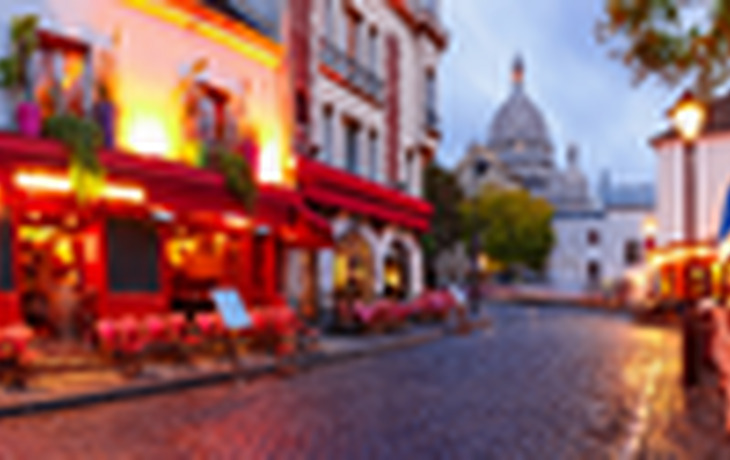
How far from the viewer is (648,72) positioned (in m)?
12.5

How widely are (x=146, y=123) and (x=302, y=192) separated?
5.28 meters

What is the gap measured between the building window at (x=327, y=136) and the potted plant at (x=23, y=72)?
9824mm

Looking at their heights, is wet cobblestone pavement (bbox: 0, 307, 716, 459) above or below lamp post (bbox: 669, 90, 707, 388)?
below

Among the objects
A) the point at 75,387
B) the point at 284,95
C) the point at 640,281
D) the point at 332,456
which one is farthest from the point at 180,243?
the point at 640,281

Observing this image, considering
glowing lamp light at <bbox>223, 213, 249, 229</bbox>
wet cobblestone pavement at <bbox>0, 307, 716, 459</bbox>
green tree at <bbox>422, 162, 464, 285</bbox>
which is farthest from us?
green tree at <bbox>422, 162, 464, 285</bbox>

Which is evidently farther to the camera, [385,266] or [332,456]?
[385,266]

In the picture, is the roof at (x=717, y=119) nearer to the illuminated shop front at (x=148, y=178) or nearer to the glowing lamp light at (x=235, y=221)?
the illuminated shop front at (x=148, y=178)

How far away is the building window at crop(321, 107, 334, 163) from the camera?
21.4 meters

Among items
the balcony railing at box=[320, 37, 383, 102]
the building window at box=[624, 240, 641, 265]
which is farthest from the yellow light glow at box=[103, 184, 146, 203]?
the building window at box=[624, 240, 641, 265]

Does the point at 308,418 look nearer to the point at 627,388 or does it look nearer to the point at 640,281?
the point at 627,388

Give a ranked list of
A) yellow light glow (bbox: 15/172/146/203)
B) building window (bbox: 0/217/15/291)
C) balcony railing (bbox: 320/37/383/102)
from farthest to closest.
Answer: balcony railing (bbox: 320/37/383/102)
yellow light glow (bbox: 15/172/146/203)
building window (bbox: 0/217/15/291)

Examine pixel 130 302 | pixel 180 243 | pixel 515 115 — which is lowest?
pixel 130 302

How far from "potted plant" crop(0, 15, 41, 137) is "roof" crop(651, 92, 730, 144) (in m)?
38.8

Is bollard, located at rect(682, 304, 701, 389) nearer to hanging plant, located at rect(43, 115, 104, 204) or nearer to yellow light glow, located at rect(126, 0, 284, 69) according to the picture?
hanging plant, located at rect(43, 115, 104, 204)
